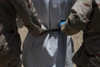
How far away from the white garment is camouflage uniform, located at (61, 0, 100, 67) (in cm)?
15

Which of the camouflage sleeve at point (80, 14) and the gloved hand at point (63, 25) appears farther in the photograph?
the gloved hand at point (63, 25)

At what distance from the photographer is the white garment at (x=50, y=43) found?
174 centimetres

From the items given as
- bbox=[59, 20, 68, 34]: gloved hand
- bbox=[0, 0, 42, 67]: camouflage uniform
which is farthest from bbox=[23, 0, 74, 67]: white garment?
bbox=[0, 0, 42, 67]: camouflage uniform

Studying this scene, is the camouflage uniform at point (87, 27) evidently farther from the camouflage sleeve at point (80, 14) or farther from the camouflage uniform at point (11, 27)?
the camouflage uniform at point (11, 27)

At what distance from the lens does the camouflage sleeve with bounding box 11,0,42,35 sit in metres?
1.52

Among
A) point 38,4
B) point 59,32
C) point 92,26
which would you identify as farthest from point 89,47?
point 38,4

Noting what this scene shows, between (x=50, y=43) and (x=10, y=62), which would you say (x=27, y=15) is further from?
(x=10, y=62)

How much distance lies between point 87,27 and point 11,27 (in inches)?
27.7

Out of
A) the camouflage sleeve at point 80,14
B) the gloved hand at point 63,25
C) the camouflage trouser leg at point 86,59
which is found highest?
the camouflage sleeve at point 80,14

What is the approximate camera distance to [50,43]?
189 centimetres

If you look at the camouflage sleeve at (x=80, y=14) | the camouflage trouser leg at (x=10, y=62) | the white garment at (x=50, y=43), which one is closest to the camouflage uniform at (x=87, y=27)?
the camouflage sleeve at (x=80, y=14)

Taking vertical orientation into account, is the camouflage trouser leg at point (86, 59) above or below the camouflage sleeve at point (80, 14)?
below

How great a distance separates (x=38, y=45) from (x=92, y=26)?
0.60m

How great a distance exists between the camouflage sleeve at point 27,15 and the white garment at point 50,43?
0.13m
